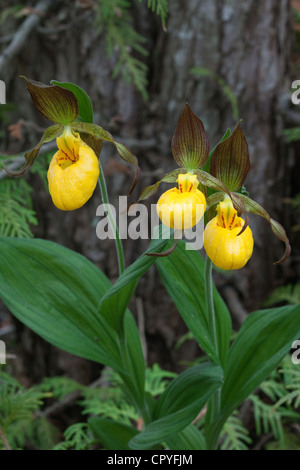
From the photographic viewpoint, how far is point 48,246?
107 cm

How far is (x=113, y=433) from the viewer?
1.19 metres

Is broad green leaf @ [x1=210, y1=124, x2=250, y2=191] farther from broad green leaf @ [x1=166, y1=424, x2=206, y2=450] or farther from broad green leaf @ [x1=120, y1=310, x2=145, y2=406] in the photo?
broad green leaf @ [x1=166, y1=424, x2=206, y2=450]

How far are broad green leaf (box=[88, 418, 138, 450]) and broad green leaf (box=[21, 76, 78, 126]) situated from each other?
791 mm

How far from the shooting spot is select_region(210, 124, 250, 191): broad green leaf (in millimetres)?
858

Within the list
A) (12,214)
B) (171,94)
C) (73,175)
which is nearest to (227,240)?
(73,175)

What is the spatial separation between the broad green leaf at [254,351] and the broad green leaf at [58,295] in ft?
0.89

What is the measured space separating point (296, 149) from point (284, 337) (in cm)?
133

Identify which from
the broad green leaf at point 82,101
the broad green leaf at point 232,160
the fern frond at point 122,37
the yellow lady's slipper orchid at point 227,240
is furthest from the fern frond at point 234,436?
the fern frond at point 122,37
